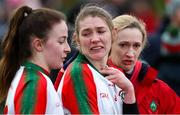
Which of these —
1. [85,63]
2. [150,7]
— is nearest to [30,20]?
[85,63]

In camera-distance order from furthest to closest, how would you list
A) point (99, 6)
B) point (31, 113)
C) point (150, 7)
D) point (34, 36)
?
point (150, 7)
point (99, 6)
point (34, 36)
point (31, 113)

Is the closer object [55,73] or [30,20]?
[30,20]

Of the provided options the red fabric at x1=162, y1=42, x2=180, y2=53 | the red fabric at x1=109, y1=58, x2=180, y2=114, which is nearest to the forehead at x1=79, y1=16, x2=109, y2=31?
the red fabric at x1=109, y1=58, x2=180, y2=114

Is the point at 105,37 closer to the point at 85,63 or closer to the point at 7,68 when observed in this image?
the point at 85,63

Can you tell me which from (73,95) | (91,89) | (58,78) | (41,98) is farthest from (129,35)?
(41,98)

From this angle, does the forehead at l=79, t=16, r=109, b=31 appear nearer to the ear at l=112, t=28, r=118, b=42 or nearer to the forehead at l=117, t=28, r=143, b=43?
the ear at l=112, t=28, r=118, b=42

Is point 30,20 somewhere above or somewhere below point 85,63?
above

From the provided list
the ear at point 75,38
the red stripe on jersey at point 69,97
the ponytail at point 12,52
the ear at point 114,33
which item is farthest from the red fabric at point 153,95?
the ponytail at point 12,52

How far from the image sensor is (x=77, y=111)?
5281 mm

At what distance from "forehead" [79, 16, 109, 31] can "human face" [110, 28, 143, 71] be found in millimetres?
463

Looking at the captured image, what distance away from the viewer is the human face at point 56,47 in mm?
5258

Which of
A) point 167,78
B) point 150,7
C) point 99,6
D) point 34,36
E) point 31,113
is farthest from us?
point 150,7

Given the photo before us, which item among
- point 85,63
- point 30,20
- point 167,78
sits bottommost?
point 167,78

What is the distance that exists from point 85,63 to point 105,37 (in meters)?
0.25
